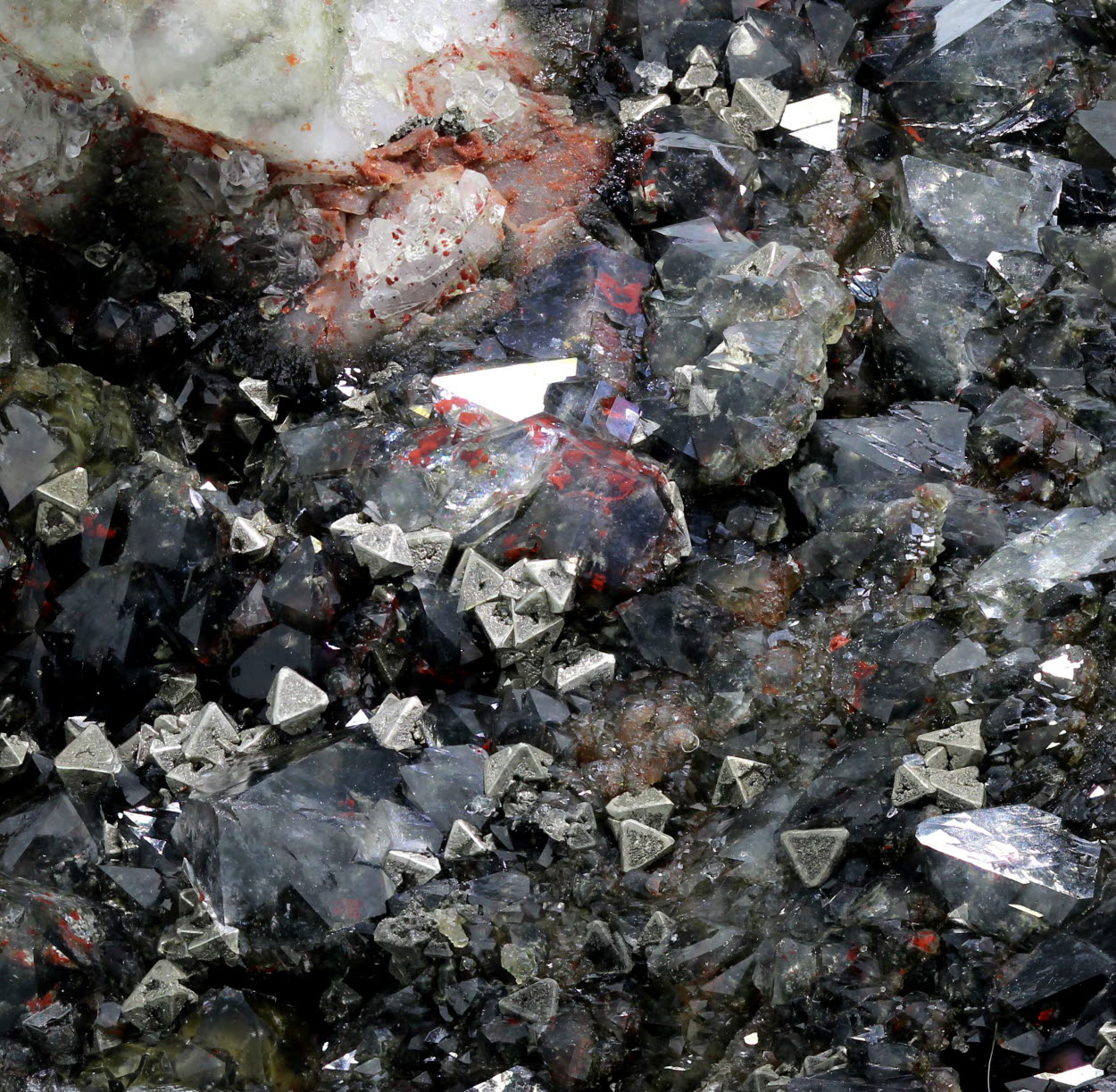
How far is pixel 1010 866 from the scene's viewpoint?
5.97 ft

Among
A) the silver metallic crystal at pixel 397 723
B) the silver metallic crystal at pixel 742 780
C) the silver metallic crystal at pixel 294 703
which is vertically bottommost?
the silver metallic crystal at pixel 742 780

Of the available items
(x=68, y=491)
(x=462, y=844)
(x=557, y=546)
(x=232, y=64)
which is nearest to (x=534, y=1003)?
(x=462, y=844)

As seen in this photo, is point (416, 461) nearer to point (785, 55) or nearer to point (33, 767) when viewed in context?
point (33, 767)

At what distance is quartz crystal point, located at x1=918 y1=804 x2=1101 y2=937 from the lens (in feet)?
5.84

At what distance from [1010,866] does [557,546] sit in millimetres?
923

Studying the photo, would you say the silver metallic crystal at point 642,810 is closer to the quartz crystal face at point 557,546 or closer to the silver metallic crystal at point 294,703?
the quartz crystal face at point 557,546

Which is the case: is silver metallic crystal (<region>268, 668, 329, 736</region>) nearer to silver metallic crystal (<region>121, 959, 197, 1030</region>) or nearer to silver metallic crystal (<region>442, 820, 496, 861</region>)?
silver metallic crystal (<region>442, 820, 496, 861</region>)

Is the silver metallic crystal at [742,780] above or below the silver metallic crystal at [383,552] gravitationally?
below

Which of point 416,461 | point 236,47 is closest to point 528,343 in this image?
point 416,461

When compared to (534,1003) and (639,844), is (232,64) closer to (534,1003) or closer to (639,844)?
(639,844)

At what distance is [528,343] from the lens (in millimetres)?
2578

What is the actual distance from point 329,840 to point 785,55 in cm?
183

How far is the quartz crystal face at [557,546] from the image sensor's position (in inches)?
76.5

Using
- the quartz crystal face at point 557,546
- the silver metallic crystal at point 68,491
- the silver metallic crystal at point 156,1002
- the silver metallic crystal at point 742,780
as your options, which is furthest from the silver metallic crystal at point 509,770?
the silver metallic crystal at point 68,491
